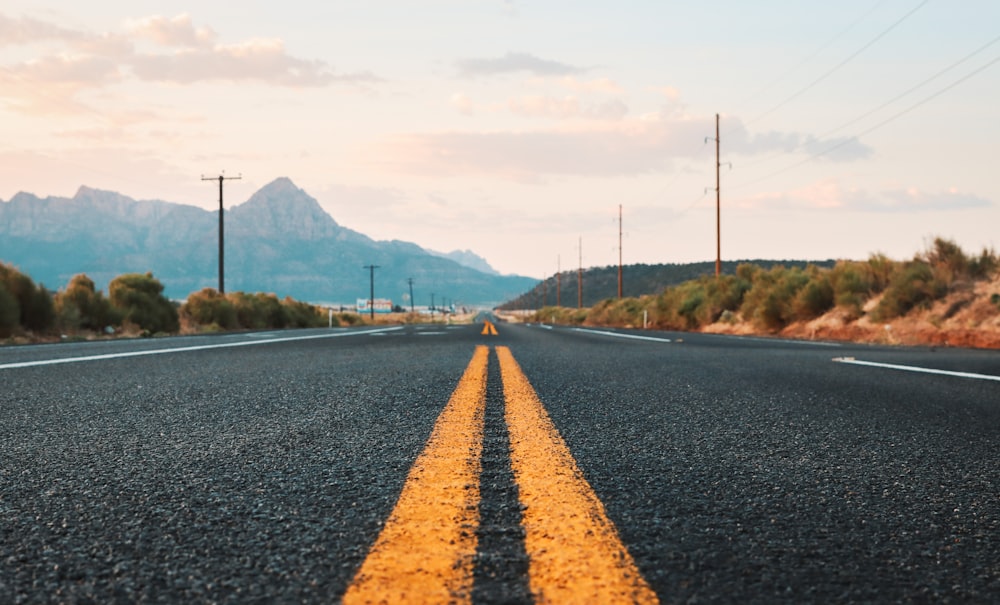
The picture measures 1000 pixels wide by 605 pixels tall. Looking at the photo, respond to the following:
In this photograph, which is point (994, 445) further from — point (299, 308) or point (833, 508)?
point (299, 308)

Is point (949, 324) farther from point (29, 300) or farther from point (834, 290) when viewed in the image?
point (29, 300)

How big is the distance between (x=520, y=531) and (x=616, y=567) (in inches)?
11.5

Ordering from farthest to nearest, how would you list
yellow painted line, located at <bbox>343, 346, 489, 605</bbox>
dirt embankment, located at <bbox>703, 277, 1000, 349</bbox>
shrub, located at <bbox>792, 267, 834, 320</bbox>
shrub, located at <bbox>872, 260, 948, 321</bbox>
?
1. shrub, located at <bbox>792, 267, 834, 320</bbox>
2. shrub, located at <bbox>872, 260, 948, 321</bbox>
3. dirt embankment, located at <bbox>703, 277, 1000, 349</bbox>
4. yellow painted line, located at <bbox>343, 346, 489, 605</bbox>

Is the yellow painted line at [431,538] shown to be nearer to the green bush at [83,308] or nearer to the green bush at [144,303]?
the green bush at [83,308]

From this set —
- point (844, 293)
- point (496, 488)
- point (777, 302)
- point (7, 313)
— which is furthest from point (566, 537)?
point (777, 302)

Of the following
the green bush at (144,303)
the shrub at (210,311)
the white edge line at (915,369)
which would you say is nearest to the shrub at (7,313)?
the green bush at (144,303)

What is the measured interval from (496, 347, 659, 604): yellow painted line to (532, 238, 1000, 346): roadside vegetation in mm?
16543

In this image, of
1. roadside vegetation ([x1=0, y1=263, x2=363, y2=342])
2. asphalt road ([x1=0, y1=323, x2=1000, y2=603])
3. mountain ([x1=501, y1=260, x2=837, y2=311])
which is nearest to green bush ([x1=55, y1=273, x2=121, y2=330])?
roadside vegetation ([x1=0, y1=263, x2=363, y2=342])

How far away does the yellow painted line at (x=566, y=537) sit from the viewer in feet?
4.67

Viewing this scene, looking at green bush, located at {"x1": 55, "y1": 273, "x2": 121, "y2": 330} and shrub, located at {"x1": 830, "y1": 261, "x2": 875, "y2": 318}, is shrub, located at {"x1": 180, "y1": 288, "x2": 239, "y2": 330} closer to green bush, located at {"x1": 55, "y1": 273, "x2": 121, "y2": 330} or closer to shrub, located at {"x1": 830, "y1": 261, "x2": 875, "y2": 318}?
green bush, located at {"x1": 55, "y1": 273, "x2": 121, "y2": 330}

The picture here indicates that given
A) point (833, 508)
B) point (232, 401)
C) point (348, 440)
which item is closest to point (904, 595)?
point (833, 508)

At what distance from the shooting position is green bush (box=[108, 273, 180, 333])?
23734 mm

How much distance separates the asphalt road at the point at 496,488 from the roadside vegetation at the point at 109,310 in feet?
Answer: 47.7

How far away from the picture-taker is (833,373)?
664 centimetres
